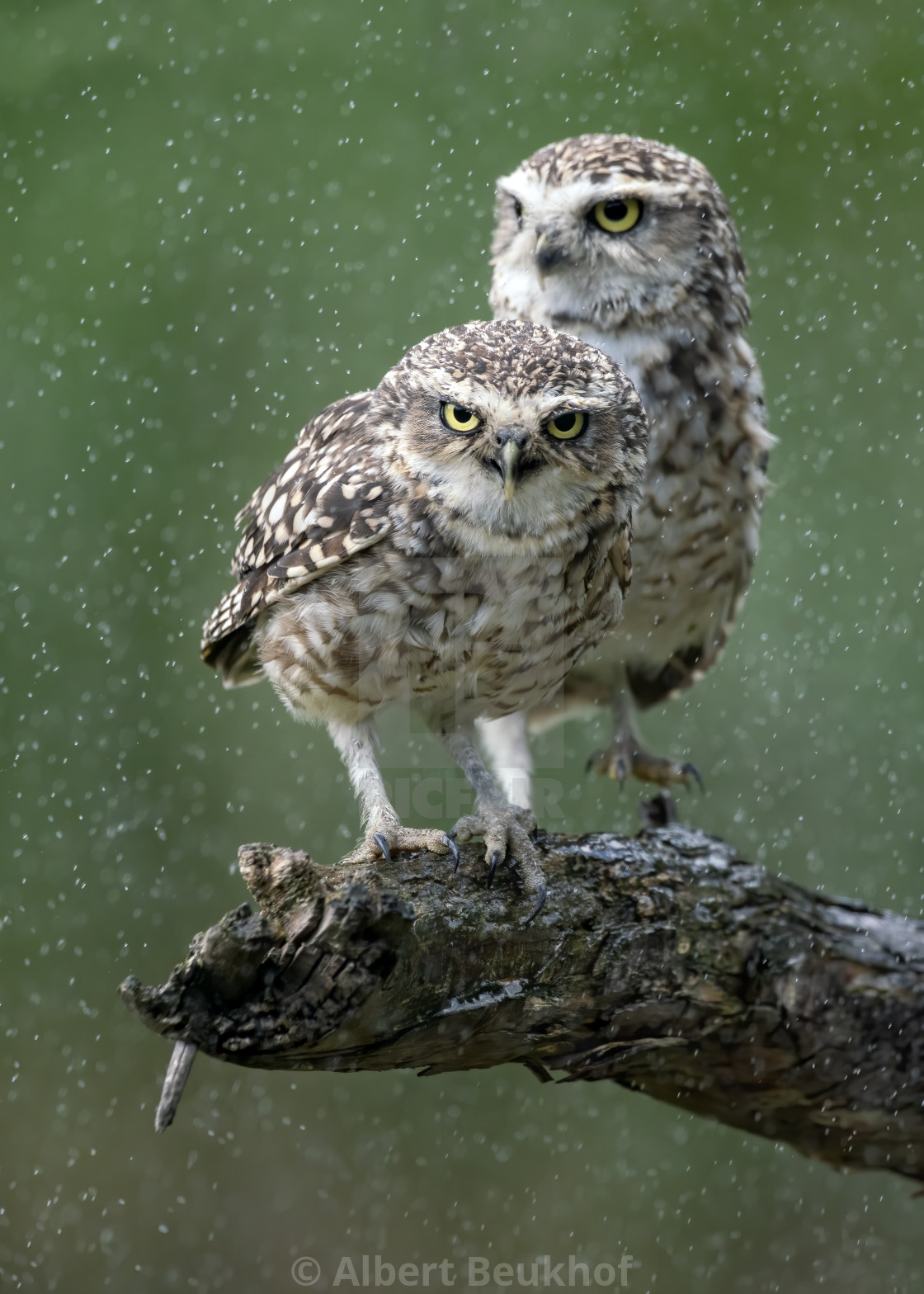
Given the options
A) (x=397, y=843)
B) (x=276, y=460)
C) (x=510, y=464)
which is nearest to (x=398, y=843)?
(x=397, y=843)

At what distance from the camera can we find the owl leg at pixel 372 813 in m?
1.80

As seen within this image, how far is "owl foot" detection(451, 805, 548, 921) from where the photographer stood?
1835 millimetres

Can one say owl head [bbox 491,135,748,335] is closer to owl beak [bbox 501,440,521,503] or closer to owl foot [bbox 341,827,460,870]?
owl beak [bbox 501,440,521,503]

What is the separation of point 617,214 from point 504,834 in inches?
47.2

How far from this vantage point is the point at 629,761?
2850 mm

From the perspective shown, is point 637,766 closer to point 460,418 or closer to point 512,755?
point 512,755

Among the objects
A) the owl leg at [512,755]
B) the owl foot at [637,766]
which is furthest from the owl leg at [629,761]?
the owl leg at [512,755]

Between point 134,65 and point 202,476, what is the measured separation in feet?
4.09

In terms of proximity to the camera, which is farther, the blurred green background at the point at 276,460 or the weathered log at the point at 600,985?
the blurred green background at the point at 276,460

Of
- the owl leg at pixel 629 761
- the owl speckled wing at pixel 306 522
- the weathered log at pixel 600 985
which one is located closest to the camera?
the weathered log at pixel 600 985

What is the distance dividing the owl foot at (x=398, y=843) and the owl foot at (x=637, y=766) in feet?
3.56

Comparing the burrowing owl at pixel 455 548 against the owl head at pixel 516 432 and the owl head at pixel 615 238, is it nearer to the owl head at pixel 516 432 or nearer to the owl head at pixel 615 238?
the owl head at pixel 516 432

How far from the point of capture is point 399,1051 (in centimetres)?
160

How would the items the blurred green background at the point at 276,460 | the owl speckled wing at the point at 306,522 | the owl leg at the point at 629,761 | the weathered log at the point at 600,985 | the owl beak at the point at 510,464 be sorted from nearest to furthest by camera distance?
the weathered log at the point at 600,985, the owl beak at the point at 510,464, the owl speckled wing at the point at 306,522, the owl leg at the point at 629,761, the blurred green background at the point at 276,460
